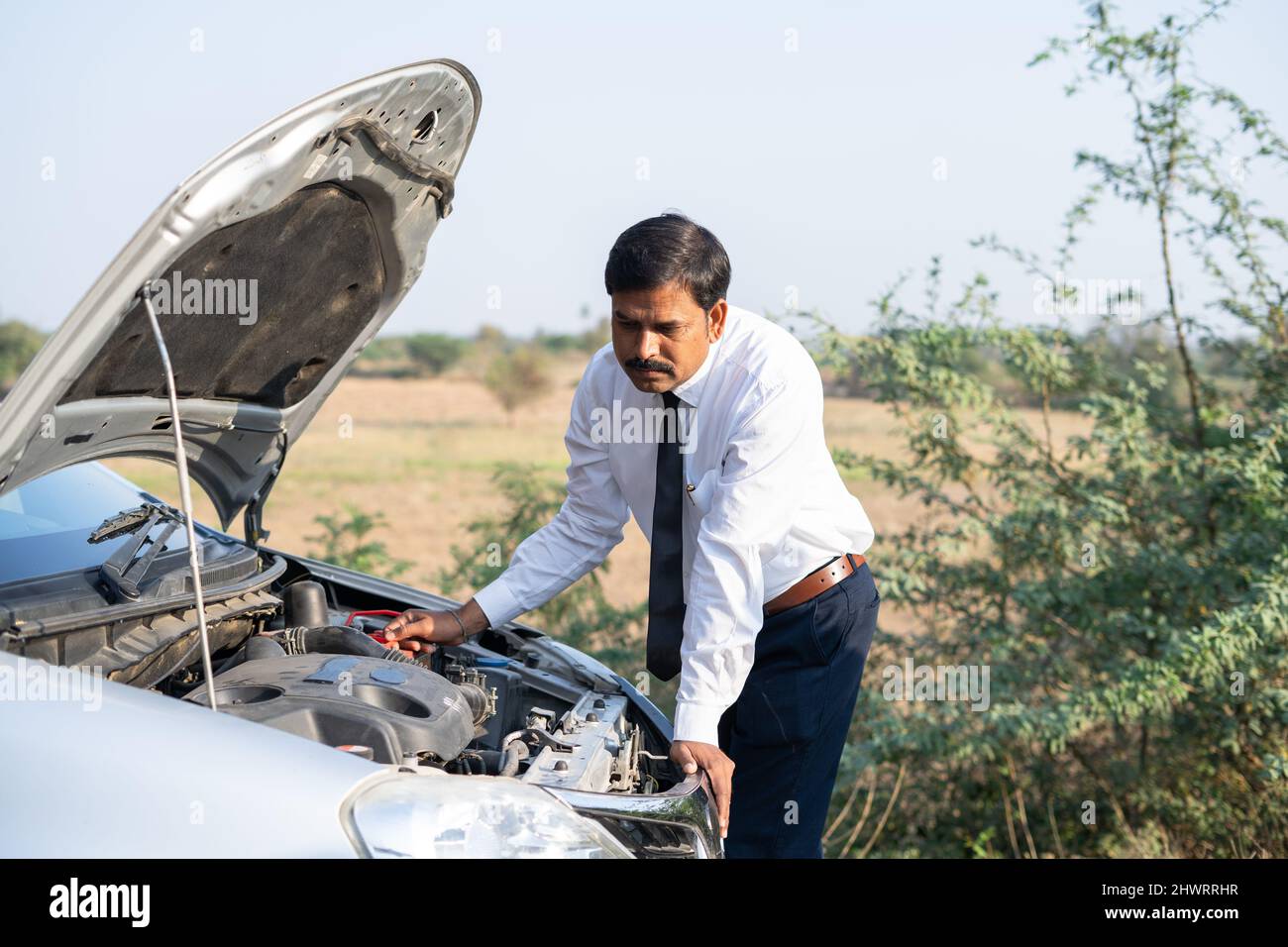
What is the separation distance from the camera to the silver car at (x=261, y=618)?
1884 mm

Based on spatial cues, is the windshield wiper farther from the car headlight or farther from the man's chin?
the man's chin

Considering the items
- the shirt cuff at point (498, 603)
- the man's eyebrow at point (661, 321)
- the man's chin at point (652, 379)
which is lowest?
the shirt cuff at point (498, 603)

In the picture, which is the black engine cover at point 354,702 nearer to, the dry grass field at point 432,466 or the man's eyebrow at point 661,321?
the man's eyebrow at point 661,321

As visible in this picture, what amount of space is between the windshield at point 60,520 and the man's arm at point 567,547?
31.5 inches

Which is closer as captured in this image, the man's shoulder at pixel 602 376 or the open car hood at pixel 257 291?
the open car hood at pixel 257 291

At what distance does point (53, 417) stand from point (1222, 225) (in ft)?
17.4

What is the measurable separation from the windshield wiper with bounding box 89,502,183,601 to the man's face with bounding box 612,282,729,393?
1.21 meters

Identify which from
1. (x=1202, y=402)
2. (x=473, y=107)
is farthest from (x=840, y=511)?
(x=1202, y=402)

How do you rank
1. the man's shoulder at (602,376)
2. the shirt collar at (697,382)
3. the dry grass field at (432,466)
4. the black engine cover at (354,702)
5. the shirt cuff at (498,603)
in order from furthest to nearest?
the dry grass field at (432,466) < the shirt cuff at (498,603) < the man's shoulder at (602,376) < the shirt collar at (697,382) < the black engine cover at (354,702)

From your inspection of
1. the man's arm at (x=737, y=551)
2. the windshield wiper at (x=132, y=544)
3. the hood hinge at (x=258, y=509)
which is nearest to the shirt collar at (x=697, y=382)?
the man's arm at (x=737, y=551)

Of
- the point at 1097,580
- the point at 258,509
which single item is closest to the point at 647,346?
the point at 258,509

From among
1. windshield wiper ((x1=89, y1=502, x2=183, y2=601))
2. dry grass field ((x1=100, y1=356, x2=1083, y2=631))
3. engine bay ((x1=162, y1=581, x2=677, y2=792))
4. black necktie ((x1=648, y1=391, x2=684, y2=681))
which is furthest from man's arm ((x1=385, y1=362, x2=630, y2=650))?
dry grass field ((x1=100, y1=356, x2=1083, y2=631))

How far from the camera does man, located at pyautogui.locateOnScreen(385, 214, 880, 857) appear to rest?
2.62 m

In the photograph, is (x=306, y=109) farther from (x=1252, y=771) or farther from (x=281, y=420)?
(x=1252, y=771)
